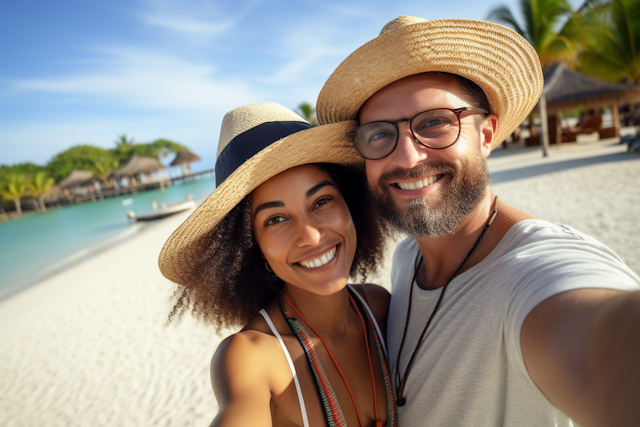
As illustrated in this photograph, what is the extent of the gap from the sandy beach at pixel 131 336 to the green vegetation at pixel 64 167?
2193 inches

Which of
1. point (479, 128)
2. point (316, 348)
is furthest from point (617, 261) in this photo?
point (316, 348)

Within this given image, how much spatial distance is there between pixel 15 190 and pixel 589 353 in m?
70.6

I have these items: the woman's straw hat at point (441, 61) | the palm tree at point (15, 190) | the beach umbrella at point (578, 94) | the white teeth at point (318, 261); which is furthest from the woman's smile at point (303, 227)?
the palm tree at point (15, 190)

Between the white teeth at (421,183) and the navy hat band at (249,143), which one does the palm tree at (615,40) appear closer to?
the white teeth at (421,183)

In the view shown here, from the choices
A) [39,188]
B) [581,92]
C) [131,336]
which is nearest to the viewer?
[131,336]

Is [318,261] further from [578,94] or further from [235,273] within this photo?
[578,94]

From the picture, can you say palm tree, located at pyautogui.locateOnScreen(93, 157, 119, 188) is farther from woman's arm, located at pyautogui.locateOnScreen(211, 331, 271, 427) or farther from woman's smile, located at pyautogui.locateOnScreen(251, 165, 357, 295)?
woman's arm, located at pyautogui.locateOnScreen(211, 331, 271, 427)

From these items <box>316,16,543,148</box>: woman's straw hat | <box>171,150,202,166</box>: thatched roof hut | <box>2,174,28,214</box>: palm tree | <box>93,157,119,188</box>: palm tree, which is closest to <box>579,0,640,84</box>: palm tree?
<box>316,16,543,148</box>: woman's straw hat

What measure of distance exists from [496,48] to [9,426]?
7.17m

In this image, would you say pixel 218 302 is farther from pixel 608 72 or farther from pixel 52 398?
pixel 608 72

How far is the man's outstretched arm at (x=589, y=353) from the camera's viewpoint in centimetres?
76

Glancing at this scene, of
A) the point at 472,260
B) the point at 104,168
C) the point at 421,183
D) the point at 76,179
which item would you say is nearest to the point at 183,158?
the point at 76,179

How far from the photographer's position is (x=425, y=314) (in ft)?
5.40

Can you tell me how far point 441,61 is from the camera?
1593 mm
